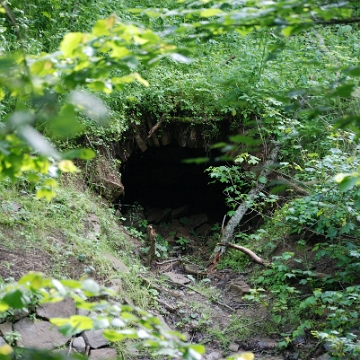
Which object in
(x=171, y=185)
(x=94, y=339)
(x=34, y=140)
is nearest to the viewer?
(x=34, y=140)

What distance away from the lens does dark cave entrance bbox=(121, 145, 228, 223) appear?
8.61 m

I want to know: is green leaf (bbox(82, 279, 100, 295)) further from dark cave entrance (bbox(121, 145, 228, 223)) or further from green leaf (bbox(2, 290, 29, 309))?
dark cave entrance (bbox(121, 145, 228, 223))

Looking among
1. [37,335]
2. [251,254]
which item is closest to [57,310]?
[37,335]

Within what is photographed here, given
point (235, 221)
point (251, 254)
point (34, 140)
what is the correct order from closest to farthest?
point (34, 140) < point (251, 254) < point (235, 221)

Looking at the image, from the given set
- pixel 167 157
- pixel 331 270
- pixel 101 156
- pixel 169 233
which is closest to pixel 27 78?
pixel 331 270

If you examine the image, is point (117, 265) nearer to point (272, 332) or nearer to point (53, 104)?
point (272, 332)

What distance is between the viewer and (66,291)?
1503 mm

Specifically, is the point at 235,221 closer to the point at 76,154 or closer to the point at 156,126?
the point at 156,126

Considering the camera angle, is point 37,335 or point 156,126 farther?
point 156,126

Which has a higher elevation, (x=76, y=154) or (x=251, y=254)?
(x=76, y=154)

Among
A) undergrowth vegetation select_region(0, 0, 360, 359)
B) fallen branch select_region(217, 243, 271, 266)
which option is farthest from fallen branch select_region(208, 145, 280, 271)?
fallen branch select_region(217, 243, 271, 266)

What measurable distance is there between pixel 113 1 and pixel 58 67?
7205mm

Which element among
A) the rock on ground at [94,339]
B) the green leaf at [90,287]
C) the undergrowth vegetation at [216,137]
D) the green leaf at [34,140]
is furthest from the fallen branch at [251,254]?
the green leaf at [34,140]

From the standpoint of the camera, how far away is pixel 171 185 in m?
9.40
